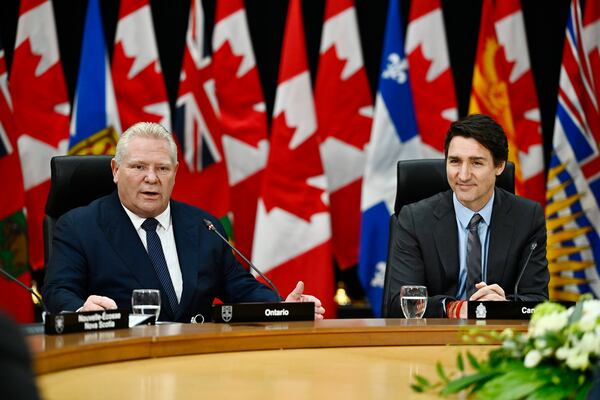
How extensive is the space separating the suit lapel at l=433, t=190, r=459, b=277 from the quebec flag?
5.76ft

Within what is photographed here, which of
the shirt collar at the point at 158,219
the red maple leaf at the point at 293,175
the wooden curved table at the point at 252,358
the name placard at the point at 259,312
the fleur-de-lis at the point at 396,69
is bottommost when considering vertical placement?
the wooden curved table at the point at 252,358

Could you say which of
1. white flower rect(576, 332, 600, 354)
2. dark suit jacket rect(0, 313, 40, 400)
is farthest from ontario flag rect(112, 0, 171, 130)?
dark suit jacket rect(0, 313, 40, 400)

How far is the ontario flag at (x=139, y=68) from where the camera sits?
17.4 ft

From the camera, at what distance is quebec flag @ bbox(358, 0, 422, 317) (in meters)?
5.41

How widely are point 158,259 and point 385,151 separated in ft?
7.70

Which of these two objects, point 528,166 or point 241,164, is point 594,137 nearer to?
point 528,166

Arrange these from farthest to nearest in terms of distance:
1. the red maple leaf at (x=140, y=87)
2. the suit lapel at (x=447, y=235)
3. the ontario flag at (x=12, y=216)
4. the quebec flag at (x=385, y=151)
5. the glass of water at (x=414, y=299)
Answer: the quebec flag at (x=385, y=151) → the red maple leaf at (x=140, y=87) → the ontario flag at (x=12, y=216) → the suit lapel at (x=447, y=235) → the glass of water at (x=414, y=299)

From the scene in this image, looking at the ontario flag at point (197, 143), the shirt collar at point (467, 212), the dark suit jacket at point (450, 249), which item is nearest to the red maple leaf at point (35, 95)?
the ontario flag at point (197, 143)

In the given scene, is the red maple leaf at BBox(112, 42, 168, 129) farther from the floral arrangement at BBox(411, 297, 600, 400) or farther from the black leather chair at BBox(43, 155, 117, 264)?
the floral arrangement at BBox(411, 297, 600, 400)

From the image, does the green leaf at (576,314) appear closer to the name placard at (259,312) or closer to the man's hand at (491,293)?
the name placard at (259,312)

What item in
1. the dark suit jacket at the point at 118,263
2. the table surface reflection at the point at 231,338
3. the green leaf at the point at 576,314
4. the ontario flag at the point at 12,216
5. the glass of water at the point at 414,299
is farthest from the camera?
the ontario flag at the point at 12,216

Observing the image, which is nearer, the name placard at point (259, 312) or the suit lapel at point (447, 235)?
the name placard at point (259, 312)

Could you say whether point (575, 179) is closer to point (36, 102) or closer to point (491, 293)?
point (491, 293)

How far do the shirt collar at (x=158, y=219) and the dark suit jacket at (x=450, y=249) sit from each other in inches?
34.4
